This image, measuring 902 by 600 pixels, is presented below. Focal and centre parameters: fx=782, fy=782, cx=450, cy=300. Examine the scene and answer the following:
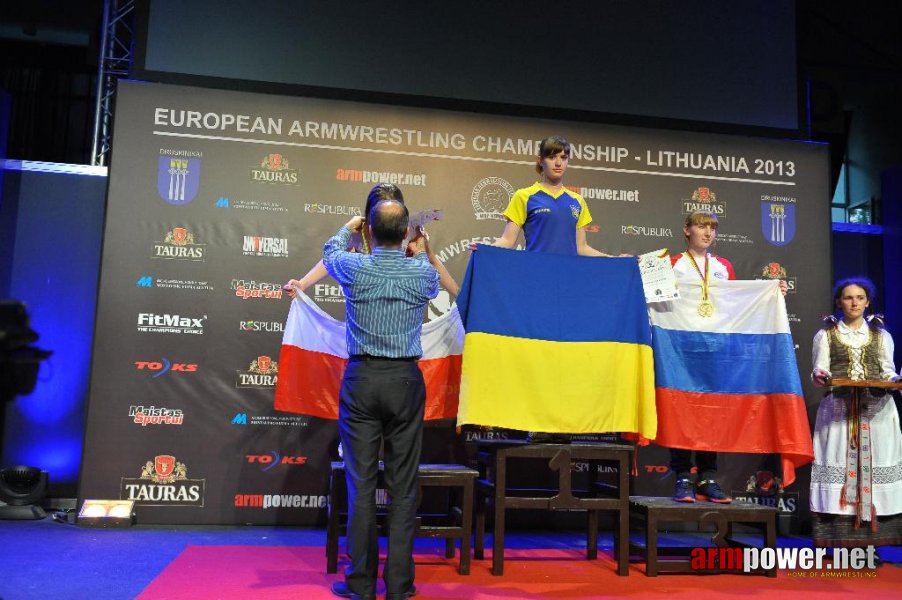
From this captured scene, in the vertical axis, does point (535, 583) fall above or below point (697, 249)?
below

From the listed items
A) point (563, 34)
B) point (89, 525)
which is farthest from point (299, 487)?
point (563, 34)

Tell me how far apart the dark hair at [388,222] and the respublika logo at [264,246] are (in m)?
2.12

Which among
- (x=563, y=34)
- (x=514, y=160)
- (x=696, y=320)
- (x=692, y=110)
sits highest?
(x=563, y=34)

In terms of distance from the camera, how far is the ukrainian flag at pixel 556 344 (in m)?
3.94

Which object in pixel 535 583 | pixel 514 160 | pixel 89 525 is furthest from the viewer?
pixel 514 160

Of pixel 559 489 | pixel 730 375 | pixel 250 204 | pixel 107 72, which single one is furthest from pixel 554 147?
pixel 107 72

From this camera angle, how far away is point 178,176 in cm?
532

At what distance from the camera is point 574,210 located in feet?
14.1

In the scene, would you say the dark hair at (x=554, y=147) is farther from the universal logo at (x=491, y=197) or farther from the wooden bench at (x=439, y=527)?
the wooden bench at (x=439, y=527)

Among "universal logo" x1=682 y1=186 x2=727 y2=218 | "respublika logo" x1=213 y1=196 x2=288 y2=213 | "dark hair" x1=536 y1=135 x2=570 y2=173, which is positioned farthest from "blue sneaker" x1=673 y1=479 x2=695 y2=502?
"respublika logo" x1=213 y1=196 x2=288 y2=213

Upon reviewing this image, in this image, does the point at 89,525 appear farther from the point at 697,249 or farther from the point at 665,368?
the point at 697,249

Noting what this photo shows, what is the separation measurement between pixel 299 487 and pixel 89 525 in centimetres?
130

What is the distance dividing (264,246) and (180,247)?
0.55m

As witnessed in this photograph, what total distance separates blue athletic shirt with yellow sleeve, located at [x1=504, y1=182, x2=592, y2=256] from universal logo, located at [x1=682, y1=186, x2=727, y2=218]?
74.5 inches
